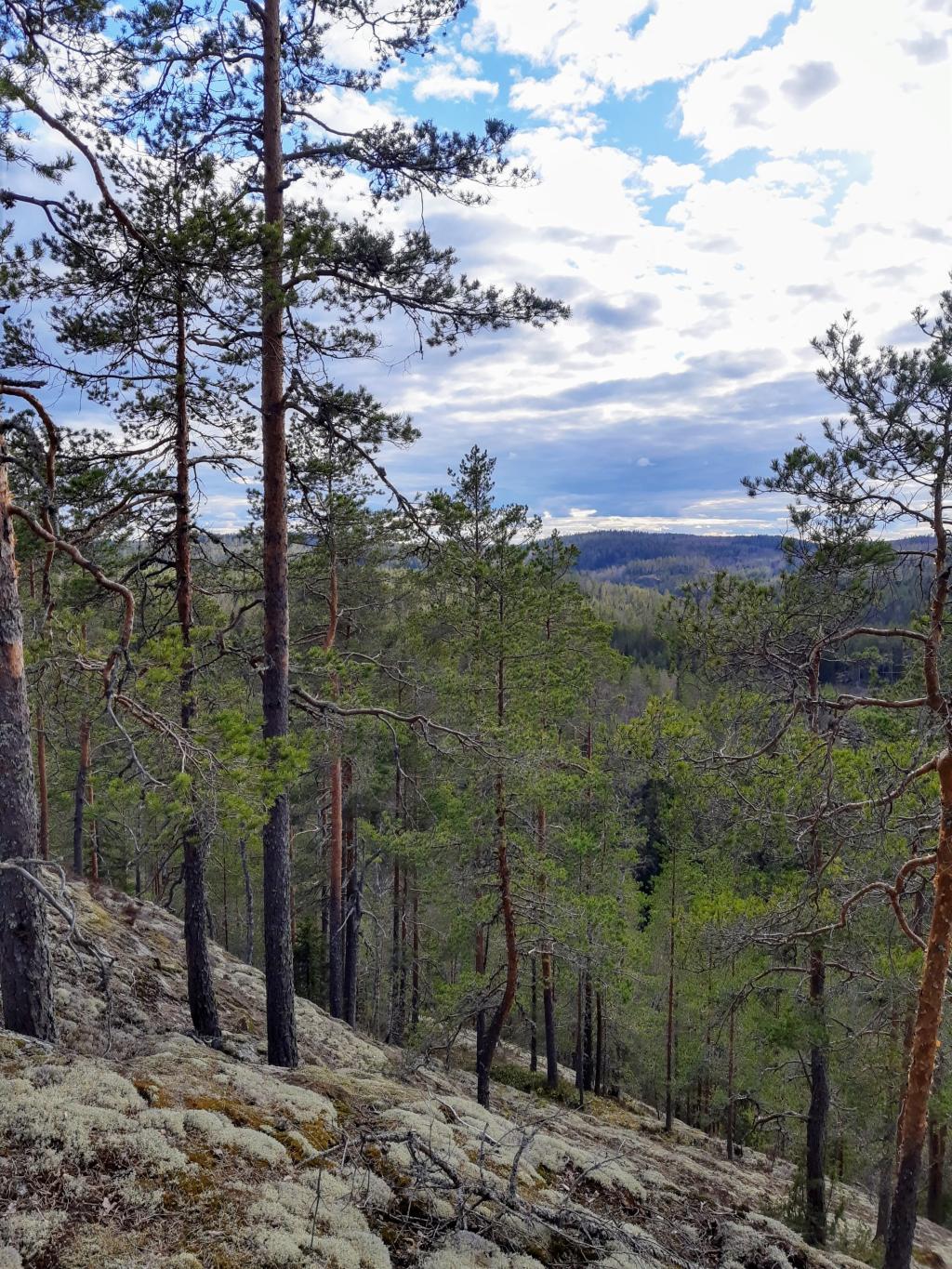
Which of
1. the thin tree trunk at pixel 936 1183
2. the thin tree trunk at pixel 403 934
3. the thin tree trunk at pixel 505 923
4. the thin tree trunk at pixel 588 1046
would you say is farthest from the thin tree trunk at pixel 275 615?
the thin tree trunk at pixel 936 1183

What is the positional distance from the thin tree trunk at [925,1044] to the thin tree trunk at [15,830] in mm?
7673

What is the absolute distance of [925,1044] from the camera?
670 centimetres

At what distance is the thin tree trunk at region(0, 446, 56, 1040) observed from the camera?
4.96m

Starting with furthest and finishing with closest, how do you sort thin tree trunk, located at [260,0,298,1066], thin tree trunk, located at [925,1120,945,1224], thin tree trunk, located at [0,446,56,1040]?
thin tree trunk, located at [925,1120,945,1224] < thin tree trunk, located at [260,0,298,1066] < thin tree trunk, located at [0,446,56,1040]

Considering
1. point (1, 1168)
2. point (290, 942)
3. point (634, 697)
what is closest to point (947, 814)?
point (290, 942)

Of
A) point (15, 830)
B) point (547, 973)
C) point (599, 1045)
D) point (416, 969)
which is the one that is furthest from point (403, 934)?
point (15, 830)

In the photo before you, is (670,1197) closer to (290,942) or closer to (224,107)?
(290,942)

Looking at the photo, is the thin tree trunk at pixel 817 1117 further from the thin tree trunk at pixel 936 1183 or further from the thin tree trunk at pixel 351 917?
A: the thin tree trunk at pixel 351 917

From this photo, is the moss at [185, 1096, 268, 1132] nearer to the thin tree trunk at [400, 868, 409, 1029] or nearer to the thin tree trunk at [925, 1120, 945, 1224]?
the thin tree trunk at [400, 868, 409, 1029]

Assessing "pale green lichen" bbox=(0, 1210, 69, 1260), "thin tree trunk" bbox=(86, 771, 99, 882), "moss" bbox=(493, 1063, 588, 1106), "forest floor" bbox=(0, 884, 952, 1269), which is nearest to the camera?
"pale green lichen" bbox=(0, 1210, 69, 1260)

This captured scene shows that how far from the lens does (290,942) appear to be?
7.91m

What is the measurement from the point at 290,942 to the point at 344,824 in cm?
1074

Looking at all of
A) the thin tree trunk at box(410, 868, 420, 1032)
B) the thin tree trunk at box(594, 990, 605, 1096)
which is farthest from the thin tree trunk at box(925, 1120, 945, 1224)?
the thin tree trunk at box(410, 868, 420, 1032)

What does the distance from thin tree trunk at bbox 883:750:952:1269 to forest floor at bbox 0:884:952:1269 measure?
5.00 ft
